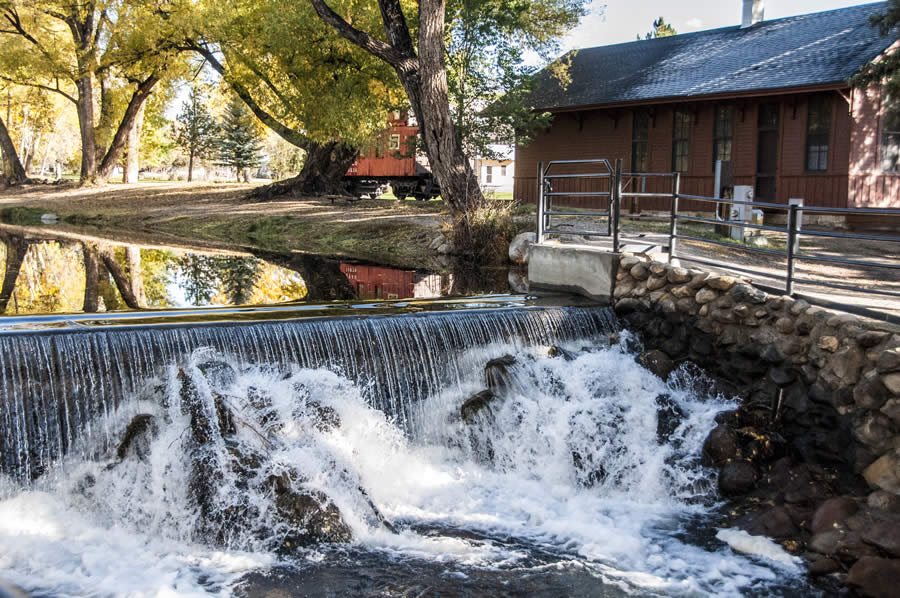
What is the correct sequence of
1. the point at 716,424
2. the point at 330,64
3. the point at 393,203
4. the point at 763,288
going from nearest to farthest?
the point at 716,424
the point at 763,288
the point at 330,64
the point at 393,203

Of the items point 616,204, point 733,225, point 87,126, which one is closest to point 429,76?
point 616,204

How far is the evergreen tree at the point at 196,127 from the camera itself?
50.3 meters

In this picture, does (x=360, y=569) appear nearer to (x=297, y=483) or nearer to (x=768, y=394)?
(x=297, y=483)

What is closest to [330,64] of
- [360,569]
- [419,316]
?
[419,316]

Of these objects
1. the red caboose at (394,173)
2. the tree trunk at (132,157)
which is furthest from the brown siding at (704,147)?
the tree trunk at (132,157)

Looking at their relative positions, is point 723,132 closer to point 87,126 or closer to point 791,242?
point 791,242

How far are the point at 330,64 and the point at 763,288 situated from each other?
16.3 m

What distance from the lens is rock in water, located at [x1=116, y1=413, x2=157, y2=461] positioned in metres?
6.57

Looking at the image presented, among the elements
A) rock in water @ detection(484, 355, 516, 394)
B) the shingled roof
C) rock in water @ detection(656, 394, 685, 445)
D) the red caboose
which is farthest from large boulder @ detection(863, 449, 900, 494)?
the red caboose

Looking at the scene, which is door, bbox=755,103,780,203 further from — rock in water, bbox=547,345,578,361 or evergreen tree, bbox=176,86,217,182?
evergreen tree, bbox=176,86,217,182

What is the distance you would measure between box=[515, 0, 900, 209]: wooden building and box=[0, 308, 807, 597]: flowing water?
39.4 ft

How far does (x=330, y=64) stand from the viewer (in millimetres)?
22125

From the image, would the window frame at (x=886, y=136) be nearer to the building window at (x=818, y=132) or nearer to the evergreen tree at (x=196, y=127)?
the building window at (x=818, y=132)

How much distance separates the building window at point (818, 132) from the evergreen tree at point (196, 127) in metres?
38.3
